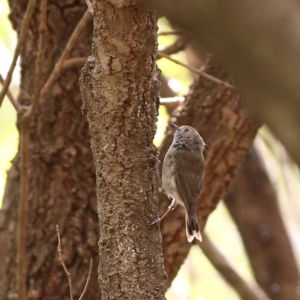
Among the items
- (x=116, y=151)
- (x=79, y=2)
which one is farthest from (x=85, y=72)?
(x=79, y=2)

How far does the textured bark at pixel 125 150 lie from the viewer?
2.24 m

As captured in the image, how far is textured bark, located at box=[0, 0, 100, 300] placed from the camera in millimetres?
4230

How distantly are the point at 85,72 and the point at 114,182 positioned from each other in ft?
1.58

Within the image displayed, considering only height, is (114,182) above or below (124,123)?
below

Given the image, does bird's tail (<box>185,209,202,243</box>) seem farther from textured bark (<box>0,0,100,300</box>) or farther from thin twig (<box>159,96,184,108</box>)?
thin twig (<box>159,96,184,108</box>)

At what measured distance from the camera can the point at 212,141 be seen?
14.9 ft

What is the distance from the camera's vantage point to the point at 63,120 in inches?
178

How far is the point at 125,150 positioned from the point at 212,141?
230 cm

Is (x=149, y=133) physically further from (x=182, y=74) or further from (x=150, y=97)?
(x=182, y=74)

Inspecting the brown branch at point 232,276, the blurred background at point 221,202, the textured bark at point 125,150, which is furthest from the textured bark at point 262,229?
the textured bark at point 125,150

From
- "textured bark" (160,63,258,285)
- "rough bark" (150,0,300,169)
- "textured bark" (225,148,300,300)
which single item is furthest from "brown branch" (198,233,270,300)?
"rough bark" (150,0,300,169)

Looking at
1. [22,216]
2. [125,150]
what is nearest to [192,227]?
[22,216]

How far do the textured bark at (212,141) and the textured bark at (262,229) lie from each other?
2.36 m

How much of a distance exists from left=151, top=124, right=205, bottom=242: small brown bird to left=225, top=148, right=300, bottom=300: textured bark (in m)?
2.35
